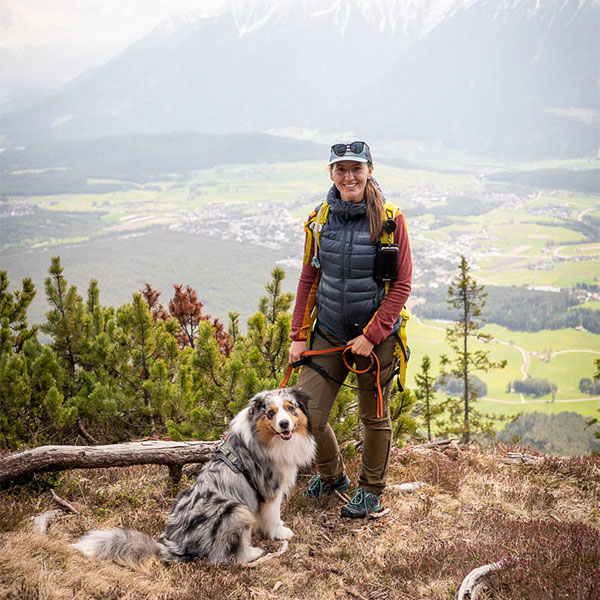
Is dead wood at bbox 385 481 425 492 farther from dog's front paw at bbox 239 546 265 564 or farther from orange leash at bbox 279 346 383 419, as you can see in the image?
dog's front paw at bbox 239 546 265 564

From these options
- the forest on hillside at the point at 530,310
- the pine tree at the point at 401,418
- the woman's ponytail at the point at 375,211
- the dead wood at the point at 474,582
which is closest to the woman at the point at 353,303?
the woman's ponytail at the point at 375,211

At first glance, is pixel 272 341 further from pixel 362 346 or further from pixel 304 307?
pixel 362 346

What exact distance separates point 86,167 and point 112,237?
98181 mm

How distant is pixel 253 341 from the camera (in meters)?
5.62

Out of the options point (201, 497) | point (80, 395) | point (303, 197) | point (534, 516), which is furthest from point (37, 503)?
point (303, 197)

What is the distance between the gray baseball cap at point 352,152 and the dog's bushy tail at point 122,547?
3.09m

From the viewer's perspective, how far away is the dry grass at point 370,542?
2.82 meters

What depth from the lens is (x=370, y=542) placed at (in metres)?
3.82

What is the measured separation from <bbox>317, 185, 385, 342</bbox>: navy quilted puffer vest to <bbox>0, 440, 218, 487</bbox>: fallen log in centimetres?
208

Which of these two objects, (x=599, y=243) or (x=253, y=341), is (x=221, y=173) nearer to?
(x=599, y=243)

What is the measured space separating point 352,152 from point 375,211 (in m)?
0.49

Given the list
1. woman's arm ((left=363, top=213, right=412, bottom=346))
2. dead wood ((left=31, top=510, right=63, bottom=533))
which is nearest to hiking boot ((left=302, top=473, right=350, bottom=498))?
woman's arm ((left=363, top=213, right=412, bottom=346))

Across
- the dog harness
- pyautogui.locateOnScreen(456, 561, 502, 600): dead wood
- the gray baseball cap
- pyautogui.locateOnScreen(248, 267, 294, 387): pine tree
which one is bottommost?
pyautogui.locateOnScreen(456, 561, 502, 600): dead wood

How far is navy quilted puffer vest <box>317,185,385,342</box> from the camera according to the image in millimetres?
3500
